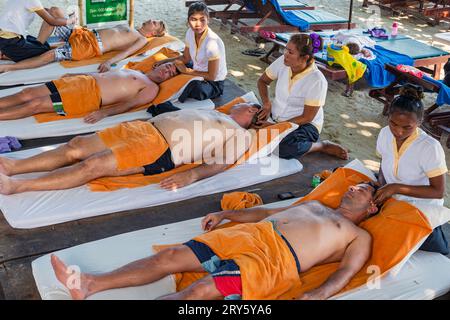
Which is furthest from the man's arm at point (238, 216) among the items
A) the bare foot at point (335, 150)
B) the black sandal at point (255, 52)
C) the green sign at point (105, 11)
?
the black sandal at point (255, 52)

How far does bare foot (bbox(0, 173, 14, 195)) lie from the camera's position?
10.8 ft

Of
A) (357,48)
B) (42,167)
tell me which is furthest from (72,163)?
(357,48)

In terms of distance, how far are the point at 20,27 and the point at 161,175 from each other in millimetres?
2842

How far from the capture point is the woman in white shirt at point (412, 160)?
117 inches

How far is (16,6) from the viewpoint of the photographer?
5.29 m

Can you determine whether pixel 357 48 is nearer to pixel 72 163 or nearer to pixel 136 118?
pixel 136 118

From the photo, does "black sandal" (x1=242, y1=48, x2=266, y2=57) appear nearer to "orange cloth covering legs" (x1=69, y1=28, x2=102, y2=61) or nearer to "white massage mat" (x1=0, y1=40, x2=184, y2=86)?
"white massage mat" (x1=0, y1=40, x2=184, y2=86)

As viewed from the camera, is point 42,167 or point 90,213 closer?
point 90,213

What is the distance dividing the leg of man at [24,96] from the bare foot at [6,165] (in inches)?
41.4

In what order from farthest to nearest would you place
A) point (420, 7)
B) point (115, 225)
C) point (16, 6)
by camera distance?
point (420, 7), point (16, 6), point (115, 225)

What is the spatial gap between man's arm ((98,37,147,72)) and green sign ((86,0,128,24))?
850mm

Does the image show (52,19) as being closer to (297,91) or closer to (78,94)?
(78,94)

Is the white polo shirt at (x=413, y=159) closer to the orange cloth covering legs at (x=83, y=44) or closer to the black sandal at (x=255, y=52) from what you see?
the orange cloth covering legs at (x=83, y=44)

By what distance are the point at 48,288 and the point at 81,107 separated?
2188 millimetres
